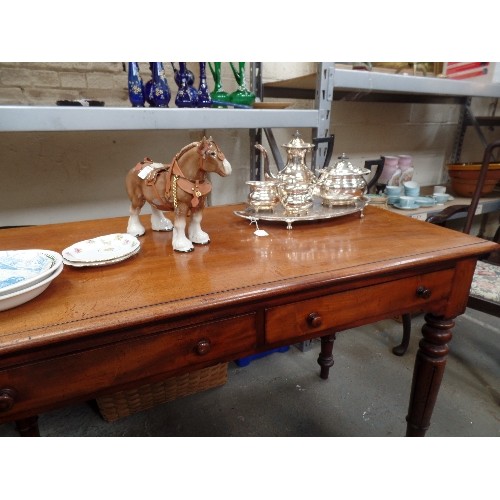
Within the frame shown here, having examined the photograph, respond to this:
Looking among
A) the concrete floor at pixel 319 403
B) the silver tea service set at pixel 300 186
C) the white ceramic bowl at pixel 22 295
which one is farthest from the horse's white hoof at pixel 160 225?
the concrete floor at pixel 319 403

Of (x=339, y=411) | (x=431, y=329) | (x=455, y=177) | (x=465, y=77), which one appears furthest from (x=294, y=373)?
(x=465, y=77)

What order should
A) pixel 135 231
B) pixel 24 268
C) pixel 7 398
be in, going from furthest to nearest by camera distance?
1. pixel 135 231
2. pixel 24 268
3. pixel 7 398

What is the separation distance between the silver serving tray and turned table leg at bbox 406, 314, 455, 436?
334mm

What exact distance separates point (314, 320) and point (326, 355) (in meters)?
0.76

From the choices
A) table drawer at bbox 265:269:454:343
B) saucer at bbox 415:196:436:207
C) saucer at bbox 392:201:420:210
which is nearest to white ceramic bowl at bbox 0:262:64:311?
table drawer at bbox 265:269:454:343

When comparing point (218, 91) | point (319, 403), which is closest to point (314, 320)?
point (319, 403)

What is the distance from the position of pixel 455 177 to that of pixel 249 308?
73.1 inches

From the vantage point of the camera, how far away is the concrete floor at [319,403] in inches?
44.8

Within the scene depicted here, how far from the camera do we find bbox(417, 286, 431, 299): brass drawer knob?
742 millimetres

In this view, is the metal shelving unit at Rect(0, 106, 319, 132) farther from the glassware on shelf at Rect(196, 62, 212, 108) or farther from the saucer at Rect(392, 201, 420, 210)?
A: the saucer at Rect(392, 201, 420, 210)

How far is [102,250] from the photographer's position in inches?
27.6

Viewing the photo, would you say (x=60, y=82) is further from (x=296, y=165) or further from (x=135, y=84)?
(x=296, y=165)

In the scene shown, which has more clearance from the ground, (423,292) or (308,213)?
(308,213)

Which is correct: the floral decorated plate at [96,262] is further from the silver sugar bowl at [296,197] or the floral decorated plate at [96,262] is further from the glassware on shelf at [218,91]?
the glassware on shelf at [218,91]
